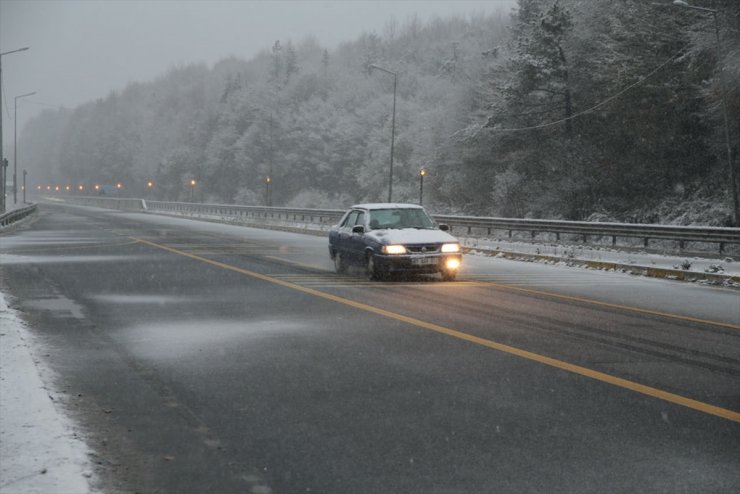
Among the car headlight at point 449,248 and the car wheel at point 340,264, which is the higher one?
the car headlight at point 449,248

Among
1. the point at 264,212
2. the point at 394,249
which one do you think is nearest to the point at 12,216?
the point at 264,212

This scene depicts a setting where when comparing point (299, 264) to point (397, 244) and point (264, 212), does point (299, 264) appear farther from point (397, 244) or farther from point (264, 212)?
point (264, 212)

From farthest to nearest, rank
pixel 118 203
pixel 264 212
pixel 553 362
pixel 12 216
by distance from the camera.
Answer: pixel 118 203 < pixel 264 212 < pixel 12 216 < pixel 553 362

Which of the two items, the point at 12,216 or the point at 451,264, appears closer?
the point at 451,264

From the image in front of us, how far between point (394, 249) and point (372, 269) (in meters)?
0.66

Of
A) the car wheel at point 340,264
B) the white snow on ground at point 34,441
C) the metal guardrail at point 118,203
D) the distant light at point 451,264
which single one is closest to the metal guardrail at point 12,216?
the car wheel at point 340,264

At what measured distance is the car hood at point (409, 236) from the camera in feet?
59.1

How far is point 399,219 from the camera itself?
19656mm

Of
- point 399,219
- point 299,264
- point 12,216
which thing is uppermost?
point 399,219

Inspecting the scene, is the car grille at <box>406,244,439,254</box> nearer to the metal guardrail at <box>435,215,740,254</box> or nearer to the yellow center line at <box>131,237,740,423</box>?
the yellow center line at <box>131,237,740,423</box>

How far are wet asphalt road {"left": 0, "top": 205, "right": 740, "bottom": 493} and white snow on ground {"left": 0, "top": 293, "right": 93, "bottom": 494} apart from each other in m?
0.17

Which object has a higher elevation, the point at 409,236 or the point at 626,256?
the point at 409,236

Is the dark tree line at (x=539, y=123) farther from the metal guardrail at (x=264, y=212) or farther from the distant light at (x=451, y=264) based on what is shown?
the distant light at (x=451, y=264)

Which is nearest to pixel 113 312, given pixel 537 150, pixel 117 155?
pixel 537 150
